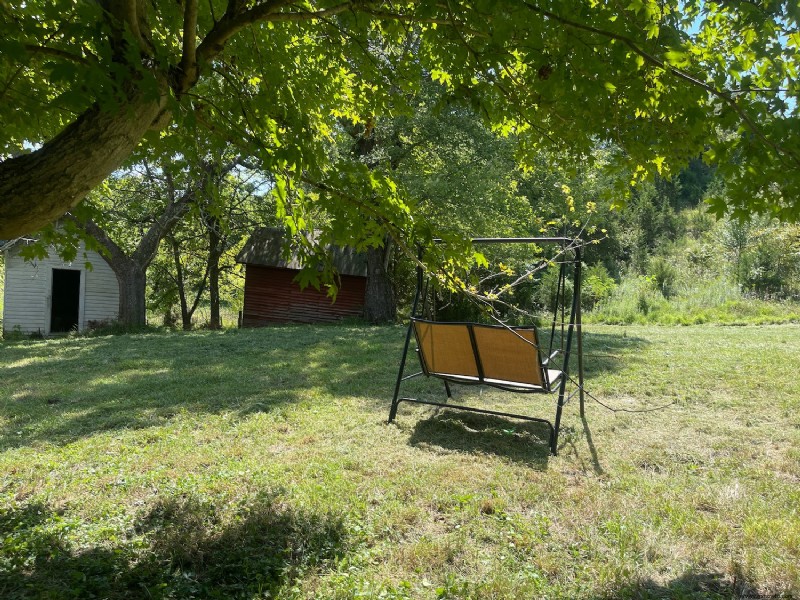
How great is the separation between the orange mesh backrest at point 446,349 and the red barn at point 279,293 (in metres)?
13.6

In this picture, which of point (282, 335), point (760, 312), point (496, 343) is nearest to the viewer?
point (496, 343)

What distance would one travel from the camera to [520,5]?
2529 millimetres

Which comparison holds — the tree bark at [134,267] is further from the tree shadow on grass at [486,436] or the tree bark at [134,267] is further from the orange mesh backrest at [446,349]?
the tree shadow on grass at [486,436]

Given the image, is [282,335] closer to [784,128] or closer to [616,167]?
[616,167]

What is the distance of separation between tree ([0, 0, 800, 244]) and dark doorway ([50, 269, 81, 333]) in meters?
18.5

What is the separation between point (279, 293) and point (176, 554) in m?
17.4

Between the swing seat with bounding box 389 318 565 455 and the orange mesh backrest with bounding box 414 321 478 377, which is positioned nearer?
the swing seat with bounding box 389 318 565 455

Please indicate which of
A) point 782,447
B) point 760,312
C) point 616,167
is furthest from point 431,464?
point 760,312

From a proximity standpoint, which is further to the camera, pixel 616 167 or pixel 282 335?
pixel 282 335

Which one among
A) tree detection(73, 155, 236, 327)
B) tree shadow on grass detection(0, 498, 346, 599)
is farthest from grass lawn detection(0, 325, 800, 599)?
tree detection(73, 155, 236, 327)

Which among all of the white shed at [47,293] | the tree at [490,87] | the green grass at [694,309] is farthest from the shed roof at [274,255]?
the tree at [490,87]

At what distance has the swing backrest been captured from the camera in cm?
478

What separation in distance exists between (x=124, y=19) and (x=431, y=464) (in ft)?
10.5

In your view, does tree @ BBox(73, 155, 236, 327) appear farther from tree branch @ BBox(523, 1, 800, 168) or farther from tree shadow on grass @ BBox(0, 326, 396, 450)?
tree branch @ BBox(523, 1, 800, 168)
